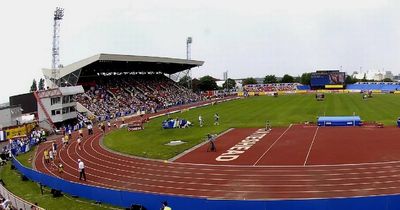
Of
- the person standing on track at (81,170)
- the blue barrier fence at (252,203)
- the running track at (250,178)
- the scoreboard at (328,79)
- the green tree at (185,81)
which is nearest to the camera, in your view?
the blue barrier fence at (252,203)

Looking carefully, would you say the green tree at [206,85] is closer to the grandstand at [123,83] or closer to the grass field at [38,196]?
the grandstand at [123,83]

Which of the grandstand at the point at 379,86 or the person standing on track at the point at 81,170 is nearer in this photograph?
the person standing on track at the point at 81,170

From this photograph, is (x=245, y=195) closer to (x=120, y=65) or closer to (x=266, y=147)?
(x=266, y=147)

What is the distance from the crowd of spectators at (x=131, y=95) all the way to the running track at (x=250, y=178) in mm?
42575

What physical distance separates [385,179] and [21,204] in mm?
18781

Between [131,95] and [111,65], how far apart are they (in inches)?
282

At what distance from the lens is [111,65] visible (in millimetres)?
85062

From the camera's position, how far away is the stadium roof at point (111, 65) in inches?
2883

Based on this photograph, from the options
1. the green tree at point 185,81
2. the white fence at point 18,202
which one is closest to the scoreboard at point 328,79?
the green tree at point 185,81

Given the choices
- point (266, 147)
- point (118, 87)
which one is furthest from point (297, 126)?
point (118, 87)

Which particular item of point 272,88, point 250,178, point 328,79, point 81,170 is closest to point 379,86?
point 328,79

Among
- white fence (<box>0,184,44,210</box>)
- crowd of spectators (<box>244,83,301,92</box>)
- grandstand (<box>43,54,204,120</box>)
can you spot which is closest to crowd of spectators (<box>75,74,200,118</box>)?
grandstand (<box>43,54,204,120</box>)

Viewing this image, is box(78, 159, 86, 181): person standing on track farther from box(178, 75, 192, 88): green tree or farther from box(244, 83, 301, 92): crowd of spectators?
box(244, 83, 301, 92): crowd of spectators

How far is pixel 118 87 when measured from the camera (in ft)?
287
